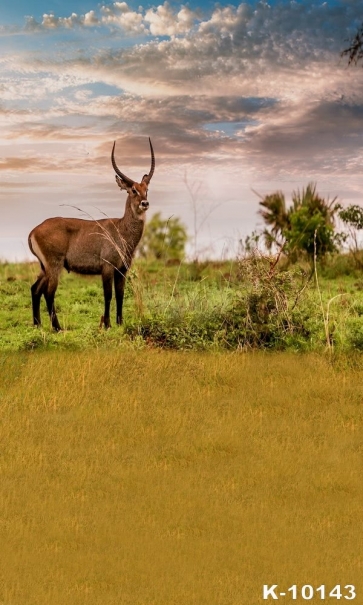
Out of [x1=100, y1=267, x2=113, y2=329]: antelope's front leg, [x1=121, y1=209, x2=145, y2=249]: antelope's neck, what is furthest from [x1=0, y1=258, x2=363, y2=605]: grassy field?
[x1=121, y1=209, x2=145, y2=249]: antelope's neck

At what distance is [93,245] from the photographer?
452 inches

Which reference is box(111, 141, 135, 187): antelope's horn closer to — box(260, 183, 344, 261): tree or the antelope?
the antelope

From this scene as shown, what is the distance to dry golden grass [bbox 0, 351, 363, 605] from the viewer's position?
13.5 ft

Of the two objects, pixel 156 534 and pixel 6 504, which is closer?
pixel 156 534

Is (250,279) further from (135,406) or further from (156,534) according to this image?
(156,534)

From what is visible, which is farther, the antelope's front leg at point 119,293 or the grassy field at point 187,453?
the antelope's front leg at point 119,293

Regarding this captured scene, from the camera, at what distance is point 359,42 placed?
1470 cm

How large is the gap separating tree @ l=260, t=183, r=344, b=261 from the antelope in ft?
17.6

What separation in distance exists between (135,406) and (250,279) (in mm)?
3476

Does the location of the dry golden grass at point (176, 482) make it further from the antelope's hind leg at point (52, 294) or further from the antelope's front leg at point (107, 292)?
the antelope's hind leg at point (52, 294)

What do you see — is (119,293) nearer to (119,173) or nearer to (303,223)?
(119,173)

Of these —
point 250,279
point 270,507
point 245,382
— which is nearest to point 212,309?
point 250,279

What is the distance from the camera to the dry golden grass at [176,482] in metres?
4.13

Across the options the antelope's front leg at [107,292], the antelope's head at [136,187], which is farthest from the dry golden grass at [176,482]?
the antelope's head at [136,187]
